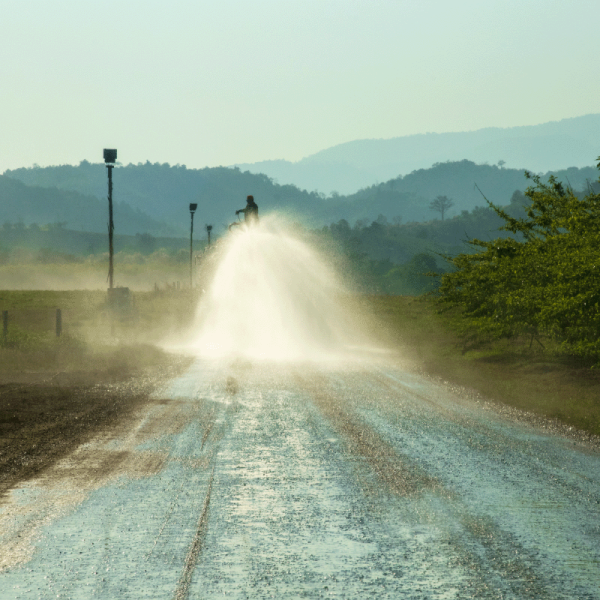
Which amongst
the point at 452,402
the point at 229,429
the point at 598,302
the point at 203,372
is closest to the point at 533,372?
the point at 598,302

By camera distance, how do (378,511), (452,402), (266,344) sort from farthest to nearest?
(266,344) → (452,402) → (378,511)

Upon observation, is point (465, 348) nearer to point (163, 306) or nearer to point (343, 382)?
point (343, 382)

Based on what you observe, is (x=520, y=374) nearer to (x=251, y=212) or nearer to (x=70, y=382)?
(x=70, y=382)

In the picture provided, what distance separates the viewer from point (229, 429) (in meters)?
10.6

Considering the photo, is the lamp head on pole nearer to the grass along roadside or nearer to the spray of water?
the spray of water

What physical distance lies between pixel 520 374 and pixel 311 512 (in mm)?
13122

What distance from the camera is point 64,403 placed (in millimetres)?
13125

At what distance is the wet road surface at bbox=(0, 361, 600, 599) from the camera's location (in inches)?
190

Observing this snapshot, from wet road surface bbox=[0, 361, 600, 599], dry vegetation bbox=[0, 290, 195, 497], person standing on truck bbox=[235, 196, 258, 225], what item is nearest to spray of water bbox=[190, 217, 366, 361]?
person standing on truck bbox=[235, 196, 258, 225]

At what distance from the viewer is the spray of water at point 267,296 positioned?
2981 cm

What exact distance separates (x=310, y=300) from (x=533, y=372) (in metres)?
17.5

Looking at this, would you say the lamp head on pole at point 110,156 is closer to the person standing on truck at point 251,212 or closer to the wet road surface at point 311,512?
the person standing on truck at point 251,212

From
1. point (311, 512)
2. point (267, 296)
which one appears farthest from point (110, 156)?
point (311, 512)

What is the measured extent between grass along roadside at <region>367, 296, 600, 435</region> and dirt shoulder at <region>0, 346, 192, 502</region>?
6996 millimetres
